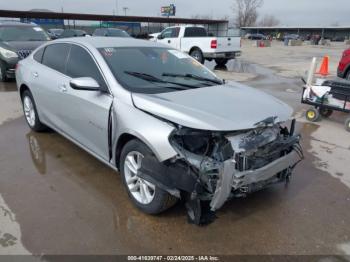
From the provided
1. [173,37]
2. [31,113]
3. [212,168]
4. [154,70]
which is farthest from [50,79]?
[173,37]

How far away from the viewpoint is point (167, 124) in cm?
279

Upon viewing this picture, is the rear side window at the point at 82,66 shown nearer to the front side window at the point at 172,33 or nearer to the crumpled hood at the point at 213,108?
the crumpled hood at the point at 213,108

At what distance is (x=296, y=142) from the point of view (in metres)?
3.24

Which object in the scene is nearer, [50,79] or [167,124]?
[167,124]

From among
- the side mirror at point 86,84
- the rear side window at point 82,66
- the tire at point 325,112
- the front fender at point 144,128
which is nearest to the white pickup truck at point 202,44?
the tire at point 325,112

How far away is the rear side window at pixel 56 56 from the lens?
427 cm

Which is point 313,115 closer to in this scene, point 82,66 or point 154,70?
point 154,70

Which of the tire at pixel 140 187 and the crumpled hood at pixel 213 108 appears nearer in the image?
the crumpled hood at pixel 213 108

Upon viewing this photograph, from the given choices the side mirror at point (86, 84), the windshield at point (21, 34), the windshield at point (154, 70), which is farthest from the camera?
the windshield at point (21, 34)

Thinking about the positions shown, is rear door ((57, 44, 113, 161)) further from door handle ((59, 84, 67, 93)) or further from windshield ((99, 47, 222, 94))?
Answer: windshield ((99, 47, 222, 94))

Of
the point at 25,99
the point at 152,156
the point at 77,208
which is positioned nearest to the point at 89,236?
the point at 77,208

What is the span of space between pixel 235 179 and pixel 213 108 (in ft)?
2.40

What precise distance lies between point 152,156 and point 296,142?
1551mm

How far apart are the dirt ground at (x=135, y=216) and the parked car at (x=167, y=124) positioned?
0.85 ft
